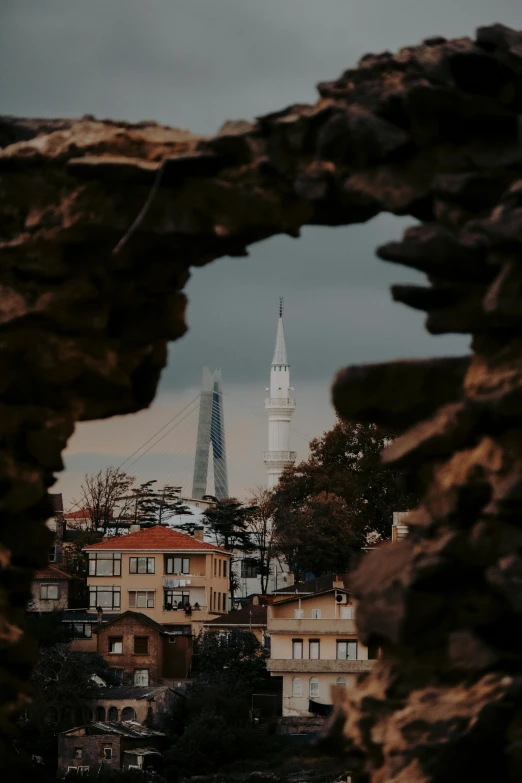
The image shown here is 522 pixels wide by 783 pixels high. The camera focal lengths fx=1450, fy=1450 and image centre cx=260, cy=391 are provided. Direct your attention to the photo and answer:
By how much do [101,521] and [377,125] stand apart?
38.8 m

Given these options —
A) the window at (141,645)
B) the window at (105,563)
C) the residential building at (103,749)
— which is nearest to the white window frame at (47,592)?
the window at (105,563)

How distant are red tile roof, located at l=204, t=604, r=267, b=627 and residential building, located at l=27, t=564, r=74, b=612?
3938 mm

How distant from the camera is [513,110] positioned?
6129 mm

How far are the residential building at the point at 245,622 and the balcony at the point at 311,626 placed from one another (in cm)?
386

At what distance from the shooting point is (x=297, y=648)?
96.6 ft

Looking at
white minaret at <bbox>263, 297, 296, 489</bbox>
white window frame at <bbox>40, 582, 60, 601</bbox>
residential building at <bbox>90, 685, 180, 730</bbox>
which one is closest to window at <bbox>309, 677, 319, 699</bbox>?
residential building at <bbox>90, 685, 180, 730</bbox>

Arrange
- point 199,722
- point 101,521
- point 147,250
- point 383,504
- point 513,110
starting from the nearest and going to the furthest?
point 513,110, point 147,250, point 199,722, point 383,504, point 101,521

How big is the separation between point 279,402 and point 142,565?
94.5 feet

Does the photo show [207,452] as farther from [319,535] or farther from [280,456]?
[319,535]

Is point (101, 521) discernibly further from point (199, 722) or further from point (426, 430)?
point (426, 430)

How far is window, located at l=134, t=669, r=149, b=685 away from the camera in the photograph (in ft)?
104

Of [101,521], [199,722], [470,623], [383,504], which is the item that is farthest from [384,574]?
[101,521]

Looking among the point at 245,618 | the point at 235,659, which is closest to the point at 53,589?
the point at 245,618

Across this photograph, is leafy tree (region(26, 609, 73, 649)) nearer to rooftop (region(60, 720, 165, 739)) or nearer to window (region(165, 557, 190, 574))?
rooftop (region(60, 720, 165, 739))
